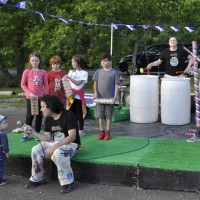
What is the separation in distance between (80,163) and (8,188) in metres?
0.95

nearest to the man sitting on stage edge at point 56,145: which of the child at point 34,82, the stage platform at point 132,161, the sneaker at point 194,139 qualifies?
the stage platform at point 132,161

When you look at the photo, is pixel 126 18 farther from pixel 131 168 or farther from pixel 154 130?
pixel 131 168

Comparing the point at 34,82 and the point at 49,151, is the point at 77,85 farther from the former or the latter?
the point at 49,151

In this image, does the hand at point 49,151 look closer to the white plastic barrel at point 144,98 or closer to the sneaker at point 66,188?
the sneaker at point 66,188

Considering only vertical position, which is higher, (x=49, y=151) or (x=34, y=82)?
(x=34, y=82)

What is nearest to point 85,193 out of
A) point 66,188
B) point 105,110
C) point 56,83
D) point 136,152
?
point 66,188

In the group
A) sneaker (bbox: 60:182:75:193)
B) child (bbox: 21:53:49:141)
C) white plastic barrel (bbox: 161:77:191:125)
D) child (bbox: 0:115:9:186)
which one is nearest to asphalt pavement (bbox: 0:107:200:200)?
sneaker (bbox: 60:182:75:193)

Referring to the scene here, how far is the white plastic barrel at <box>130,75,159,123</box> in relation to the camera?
7793 mm

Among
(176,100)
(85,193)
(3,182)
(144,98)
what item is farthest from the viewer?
(144,98)

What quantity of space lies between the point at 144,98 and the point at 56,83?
6.41 ft

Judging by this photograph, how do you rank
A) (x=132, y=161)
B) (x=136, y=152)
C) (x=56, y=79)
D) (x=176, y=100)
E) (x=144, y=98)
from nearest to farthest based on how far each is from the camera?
(x=132, y=161) → (x=136, y=152) → (x=56, y=79) → (x=176, y=100) → (x=144, y=98)

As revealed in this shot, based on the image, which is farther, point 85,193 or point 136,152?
point 136,152

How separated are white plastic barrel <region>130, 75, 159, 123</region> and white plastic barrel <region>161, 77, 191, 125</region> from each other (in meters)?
0.21

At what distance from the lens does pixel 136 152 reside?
5.46 metres
